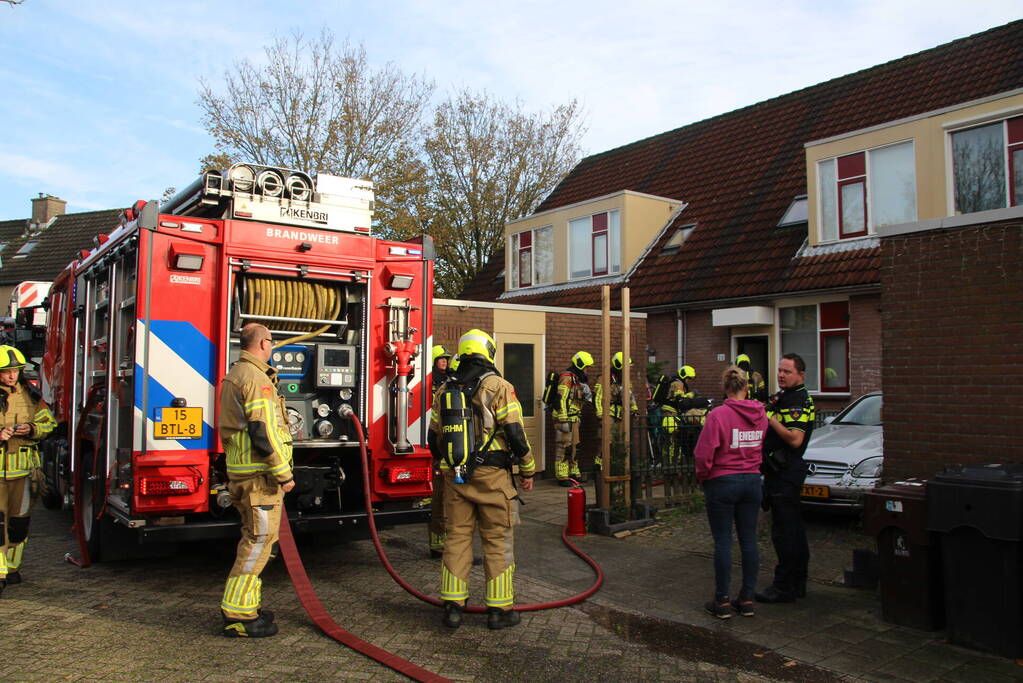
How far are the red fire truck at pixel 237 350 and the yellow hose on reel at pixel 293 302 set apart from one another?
1cm

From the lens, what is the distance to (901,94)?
16.2 meters

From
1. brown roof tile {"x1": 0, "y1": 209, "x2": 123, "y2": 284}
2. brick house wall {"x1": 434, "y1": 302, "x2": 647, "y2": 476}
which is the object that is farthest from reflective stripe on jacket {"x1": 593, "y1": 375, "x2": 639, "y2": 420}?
brown roof tile {"x1": 0, "y1": 209, "x2": 123, "y2": 284}

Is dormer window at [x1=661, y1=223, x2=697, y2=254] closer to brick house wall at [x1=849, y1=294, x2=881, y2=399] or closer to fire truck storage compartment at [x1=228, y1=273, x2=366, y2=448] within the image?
brick house wall at [x1=849, y1=294, x2=881, y2=399]

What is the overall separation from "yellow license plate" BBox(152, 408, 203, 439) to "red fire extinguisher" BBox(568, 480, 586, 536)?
3783 millimetres

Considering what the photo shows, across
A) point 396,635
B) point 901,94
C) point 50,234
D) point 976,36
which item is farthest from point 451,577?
point 50,234

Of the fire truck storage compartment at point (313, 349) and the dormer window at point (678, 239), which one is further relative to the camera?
the dormer window at point (678, 239)

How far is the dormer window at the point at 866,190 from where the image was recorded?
44.5ft

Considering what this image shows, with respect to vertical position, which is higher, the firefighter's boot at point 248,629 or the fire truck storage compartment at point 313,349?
the fire truck storage compartment at point 313,349

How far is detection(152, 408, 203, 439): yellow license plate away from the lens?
Result: 5648 mm

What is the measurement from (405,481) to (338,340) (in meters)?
1.32

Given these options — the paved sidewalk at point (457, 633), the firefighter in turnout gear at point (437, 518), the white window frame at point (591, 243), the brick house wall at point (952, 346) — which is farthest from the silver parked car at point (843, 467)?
the white window frame at point (591, 243)

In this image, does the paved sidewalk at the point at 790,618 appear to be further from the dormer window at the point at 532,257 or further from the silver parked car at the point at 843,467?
the dormer window at the point at 532,257

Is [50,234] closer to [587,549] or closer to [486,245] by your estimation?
[486,245]

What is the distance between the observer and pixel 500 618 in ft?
17.0
